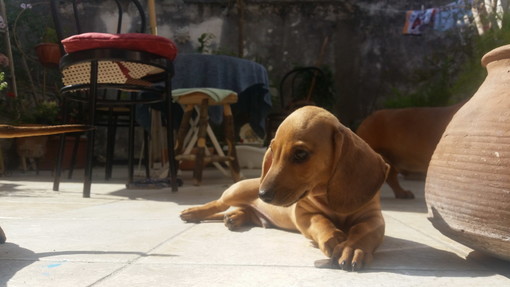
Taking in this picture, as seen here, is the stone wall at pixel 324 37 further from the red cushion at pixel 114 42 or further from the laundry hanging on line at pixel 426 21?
the red cushion at pixel 114 42

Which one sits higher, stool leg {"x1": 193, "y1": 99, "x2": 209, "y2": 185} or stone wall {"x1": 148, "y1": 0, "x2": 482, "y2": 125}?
stone wall {"x1": 148, "y1": 0, "x2": 482, "y2": 125}

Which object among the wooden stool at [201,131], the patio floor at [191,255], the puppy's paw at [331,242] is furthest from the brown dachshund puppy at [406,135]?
the puppy's paw at [331,242]

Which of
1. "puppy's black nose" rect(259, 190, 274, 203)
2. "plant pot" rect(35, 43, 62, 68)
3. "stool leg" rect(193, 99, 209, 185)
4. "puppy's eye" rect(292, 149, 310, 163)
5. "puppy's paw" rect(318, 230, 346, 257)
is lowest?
"stool leg" rect(193, 99, 209, 185)

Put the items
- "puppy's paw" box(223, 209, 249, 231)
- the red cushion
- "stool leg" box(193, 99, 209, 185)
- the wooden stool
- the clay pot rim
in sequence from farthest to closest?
"stool leg" box(193, 99, 209, 185)
the wooden stool
the red cushion
"puppy's paw" box(223, 209, 249, 231)
the clay pot rim

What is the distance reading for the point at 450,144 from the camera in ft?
4.05

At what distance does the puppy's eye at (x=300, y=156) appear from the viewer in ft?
4.29

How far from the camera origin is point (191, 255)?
1.27 metres

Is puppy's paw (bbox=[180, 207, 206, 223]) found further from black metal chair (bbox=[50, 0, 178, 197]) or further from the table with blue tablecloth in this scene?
the table with blue tablecloth

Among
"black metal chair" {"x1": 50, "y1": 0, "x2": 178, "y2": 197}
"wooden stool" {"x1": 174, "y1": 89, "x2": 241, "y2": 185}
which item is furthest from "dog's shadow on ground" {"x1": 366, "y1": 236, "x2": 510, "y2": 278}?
"wooden stool" {"x1": 174, "y1": 89, "x2": 241, "y2": 185}

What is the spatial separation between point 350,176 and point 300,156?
0.52 feet

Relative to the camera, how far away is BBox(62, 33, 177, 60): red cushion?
251cm

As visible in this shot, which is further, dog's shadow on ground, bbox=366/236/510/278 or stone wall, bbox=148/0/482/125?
stone wall, bbox=148/0/482/125

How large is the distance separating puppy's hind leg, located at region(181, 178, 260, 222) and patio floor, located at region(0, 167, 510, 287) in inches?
2.4

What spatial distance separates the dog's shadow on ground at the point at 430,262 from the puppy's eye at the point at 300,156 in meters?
0.33
